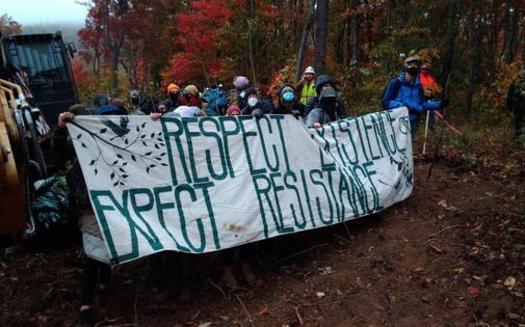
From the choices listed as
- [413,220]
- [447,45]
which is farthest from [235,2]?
[413,220]

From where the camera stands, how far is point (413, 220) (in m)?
6.02

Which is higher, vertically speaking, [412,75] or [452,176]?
[412,75]

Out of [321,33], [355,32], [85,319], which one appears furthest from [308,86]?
[355,32]

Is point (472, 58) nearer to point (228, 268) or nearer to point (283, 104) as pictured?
point (283, 104)

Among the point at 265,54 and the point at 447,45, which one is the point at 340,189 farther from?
the point at 265,54

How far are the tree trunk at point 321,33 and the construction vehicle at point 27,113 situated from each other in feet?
17.2

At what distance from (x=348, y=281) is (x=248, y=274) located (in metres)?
0.97

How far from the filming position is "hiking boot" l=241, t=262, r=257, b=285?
4841 millimetres

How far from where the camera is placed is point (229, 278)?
4766 millimetres

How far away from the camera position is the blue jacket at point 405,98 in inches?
282

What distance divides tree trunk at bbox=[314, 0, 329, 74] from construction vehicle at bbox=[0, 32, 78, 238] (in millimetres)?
5236

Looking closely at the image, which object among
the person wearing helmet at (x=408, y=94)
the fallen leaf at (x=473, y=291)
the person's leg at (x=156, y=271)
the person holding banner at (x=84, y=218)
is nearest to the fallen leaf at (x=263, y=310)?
the person's leg at (x=156, y=271)

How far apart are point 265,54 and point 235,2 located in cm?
237

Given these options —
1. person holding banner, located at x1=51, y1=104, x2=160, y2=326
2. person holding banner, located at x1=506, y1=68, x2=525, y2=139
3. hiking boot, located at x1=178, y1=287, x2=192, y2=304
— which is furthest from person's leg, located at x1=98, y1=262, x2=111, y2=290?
person holding banner, located at x1=506, y1=68, x2=525, y2=139
